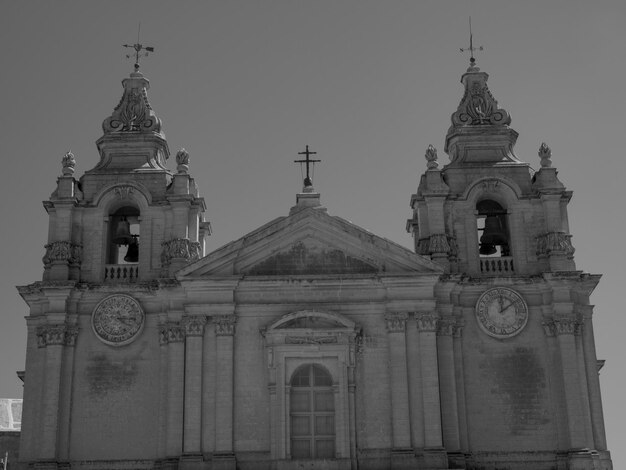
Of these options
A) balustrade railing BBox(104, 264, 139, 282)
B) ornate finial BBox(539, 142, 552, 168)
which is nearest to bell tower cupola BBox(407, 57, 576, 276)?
ornate finial BBox(539, 142, 552, 168)

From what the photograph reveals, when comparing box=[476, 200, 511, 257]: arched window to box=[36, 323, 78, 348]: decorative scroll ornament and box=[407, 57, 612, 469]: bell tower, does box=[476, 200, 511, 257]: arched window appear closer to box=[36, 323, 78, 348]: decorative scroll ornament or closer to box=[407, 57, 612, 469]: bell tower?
box=[407, 57, 612, 469]: bell tower

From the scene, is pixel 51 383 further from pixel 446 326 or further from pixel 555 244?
pixel 555 244

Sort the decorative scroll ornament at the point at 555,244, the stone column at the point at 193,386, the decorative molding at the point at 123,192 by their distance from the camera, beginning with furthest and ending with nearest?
the decorative molding at the point at 123,192 < the decorative scroll ornament at the point at 555,244 < the stone column at the point at 193,386

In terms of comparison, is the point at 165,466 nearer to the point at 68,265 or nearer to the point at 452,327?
the point at 68,265

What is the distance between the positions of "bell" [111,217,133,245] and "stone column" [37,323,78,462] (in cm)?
379

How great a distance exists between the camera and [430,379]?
31.6 m

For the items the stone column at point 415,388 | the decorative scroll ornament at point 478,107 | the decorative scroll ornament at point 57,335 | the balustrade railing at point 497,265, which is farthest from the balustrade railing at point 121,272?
the decorative scroll ornament at point 478,107

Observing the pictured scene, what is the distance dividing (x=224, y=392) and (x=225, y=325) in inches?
82.9

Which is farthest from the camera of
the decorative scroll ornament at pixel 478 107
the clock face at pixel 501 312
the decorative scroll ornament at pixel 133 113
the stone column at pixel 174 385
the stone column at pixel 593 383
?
the decorative scroll ornament at pixel 478 107

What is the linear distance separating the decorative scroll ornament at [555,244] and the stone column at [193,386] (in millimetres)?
11416

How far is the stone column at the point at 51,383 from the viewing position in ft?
103

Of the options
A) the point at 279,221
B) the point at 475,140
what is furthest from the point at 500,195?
the point at 279,221

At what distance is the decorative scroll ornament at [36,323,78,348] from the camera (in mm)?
32656

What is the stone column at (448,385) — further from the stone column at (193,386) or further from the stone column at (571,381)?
the stone column at (193,386)
